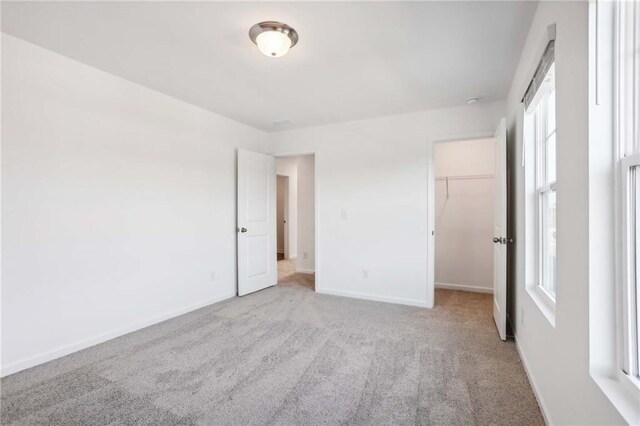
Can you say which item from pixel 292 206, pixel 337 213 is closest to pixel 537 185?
pixel 337 213

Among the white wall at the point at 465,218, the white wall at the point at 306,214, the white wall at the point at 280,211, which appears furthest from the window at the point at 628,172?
the white wall at the point at 280,211

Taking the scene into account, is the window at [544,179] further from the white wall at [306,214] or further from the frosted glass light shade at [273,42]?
the white wall at [306,214]

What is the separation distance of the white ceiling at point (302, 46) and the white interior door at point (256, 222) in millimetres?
1113

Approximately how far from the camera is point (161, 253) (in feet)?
10.2

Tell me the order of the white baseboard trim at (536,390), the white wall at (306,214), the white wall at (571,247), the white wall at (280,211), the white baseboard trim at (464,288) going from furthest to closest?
the white wall at (280,211) < the white wall at (306,214) < the white baseboard trim at (464,288) < the white baseboard trim at (536,390) < the white wall at (571,247)

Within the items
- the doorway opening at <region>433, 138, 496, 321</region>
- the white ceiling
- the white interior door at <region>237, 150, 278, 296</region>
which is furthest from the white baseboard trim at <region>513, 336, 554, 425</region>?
the white interior door at <region>237, 150, 278, 296</region>

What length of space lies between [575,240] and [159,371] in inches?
102

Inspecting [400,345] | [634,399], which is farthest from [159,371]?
[634,399]

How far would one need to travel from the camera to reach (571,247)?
1.24m

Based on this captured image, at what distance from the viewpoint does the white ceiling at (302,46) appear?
1.80 meters

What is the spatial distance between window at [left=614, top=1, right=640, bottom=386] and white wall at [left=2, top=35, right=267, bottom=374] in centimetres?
334

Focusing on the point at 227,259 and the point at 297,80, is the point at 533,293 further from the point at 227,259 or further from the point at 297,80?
the point at 227,259

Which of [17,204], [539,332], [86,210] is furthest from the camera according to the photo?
[86,210]

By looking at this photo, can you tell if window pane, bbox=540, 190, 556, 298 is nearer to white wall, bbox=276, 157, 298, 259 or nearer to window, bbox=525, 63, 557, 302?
window, bbox=525, 63, 557, 302
